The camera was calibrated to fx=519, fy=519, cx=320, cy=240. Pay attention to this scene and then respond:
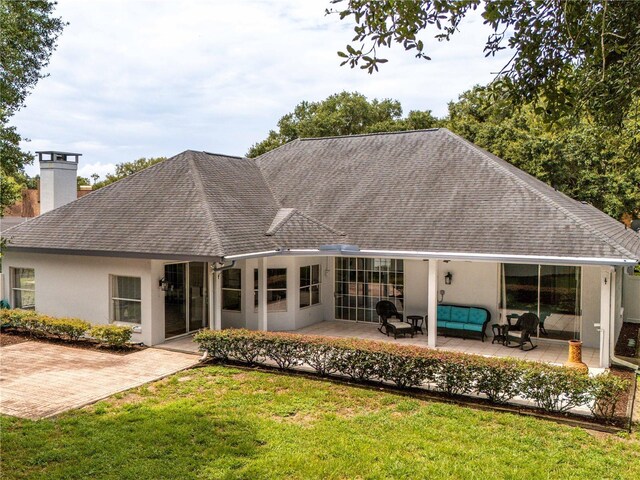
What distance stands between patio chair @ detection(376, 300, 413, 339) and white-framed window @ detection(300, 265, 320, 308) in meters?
2.21

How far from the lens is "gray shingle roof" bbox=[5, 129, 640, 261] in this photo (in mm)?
13562

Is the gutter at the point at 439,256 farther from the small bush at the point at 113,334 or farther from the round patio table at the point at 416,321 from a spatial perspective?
the small bush at the point at 113,334

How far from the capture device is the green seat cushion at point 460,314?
→ 1533cm

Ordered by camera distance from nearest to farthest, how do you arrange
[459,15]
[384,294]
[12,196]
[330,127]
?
1. [459,15]
2. [12,196]
3. [384,294]
4. [330,127]

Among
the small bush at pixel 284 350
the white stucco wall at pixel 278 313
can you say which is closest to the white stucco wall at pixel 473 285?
the white stucco wall at pixel 278 313

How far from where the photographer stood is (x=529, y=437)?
8094 mm

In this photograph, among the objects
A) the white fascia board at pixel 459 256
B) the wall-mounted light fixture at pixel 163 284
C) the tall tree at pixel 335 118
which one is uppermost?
the tall tree at pixel 335 118

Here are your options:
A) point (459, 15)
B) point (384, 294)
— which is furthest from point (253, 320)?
point (459, 15)

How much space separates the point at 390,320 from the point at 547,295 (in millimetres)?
4653

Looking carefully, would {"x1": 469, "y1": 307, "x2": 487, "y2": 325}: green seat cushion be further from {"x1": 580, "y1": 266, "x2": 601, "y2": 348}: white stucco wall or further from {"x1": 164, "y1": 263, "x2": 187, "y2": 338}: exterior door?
{"x1": 164, "y1": 263, "x2": 187, "y2": 338}: exterior door

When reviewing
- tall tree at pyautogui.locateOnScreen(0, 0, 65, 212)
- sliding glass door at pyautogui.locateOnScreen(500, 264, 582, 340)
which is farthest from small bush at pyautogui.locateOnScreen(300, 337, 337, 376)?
tall tree at pyautogui.locateOnScreen(0, 0, 65, 212)

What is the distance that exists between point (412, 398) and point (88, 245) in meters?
9.94

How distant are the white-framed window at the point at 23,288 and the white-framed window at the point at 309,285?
28.1ft

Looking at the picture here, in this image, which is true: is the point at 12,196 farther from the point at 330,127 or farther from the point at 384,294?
the point at 330,127
